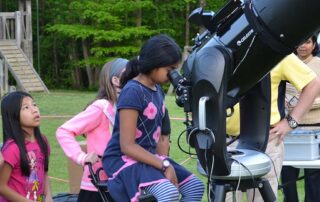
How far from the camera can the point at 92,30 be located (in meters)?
30.0

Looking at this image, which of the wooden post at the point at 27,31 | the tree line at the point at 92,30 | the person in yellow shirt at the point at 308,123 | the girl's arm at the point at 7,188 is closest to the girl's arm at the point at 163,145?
the girl's arm at the point at 7,188

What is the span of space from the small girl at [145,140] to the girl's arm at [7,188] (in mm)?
748

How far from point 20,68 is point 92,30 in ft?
17.8

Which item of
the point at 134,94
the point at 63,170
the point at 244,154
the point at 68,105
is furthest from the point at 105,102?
the point at 68,105

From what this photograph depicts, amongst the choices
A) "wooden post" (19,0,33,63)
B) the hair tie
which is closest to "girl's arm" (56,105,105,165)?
the hair tie

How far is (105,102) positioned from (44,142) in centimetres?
46

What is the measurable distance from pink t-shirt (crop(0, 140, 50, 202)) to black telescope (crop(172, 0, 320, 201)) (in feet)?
4.19

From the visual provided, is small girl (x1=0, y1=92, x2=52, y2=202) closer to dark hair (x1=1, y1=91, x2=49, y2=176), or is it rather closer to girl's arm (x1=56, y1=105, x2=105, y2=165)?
dark hair (x1=1, y1=91, x2=49, y2=176)

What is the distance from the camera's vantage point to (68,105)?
18172 mm

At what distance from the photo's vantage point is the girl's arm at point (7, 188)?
13.8 ft

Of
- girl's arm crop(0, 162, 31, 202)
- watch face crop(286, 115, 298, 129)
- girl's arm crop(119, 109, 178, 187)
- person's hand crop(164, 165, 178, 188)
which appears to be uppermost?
girl's arm crop(119, 109, 178, 187)

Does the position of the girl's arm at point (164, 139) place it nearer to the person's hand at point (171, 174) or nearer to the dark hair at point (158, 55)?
the person's hand at point (171, 174)

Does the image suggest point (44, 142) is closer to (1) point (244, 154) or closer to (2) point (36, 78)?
(1) point (244, 154)

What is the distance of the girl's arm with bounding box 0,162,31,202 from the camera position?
13.8ft
